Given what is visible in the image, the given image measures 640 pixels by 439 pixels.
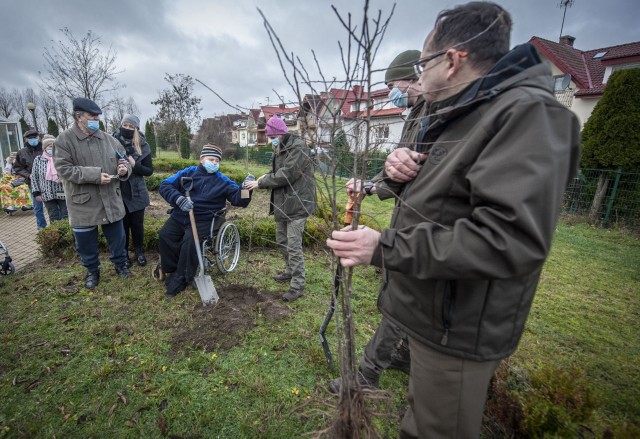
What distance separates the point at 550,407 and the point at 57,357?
386 centimetres

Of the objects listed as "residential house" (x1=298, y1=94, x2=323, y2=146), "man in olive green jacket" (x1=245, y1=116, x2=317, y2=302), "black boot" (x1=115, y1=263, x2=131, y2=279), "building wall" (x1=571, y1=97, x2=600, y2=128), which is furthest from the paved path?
"building wall" (x1=571, y1=97, x2=600, y2=128)

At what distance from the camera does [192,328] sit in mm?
3285

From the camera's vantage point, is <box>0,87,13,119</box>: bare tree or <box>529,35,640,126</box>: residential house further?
<box>0,87,13,119</box>: bare tree

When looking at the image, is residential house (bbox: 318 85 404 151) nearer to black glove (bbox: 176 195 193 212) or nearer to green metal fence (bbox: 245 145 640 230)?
black glove (bbox: 176 195 193 212)

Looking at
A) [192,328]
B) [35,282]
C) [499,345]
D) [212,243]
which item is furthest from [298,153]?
[35,282]

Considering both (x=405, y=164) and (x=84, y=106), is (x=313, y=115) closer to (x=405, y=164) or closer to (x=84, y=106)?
(x=405, y=164)

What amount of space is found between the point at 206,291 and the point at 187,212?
3.49ft

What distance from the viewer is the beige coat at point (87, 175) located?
3.60 metres

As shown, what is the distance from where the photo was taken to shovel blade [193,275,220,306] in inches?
146

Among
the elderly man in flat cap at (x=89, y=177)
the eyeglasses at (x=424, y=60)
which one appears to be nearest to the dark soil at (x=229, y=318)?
the elderly man in flat cap at (x=89, y=177)

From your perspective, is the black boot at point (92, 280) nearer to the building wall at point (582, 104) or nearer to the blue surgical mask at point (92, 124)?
the blue surgical mask at point (92, 124)

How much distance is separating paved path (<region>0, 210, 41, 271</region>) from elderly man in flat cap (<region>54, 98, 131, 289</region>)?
6.09 feet

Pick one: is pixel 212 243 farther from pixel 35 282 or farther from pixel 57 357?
pixel 35 282

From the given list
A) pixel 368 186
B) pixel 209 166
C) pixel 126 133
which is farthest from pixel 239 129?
pixel 368 186
